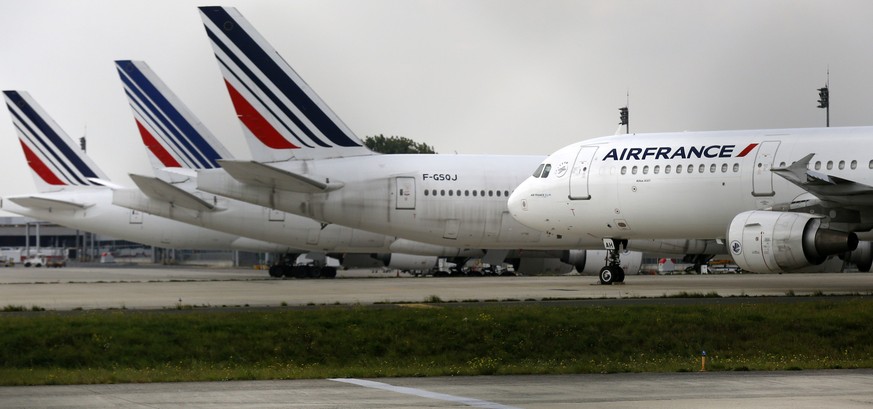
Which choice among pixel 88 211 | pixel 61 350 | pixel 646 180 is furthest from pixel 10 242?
pixel 61 350

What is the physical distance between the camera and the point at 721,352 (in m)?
19.0

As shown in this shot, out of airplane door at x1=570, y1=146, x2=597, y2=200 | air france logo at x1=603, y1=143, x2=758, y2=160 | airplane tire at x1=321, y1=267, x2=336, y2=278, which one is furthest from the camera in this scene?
airplane tire at x1=321, y1=267, x2=336, y2=278

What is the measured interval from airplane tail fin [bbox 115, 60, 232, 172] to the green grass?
99.8 ft

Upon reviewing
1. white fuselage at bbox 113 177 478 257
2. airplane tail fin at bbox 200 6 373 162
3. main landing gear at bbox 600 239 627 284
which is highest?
airplane tail fin at bbox 200 6 373 162

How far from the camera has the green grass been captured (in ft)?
57.1

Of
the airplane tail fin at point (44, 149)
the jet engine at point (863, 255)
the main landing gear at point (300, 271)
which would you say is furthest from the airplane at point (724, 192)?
the airplane tail fin at point (44, 149)

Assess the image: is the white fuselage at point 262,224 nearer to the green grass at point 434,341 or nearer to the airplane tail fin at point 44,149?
the airplane tail fin at point 44,149

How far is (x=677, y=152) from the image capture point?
110ft

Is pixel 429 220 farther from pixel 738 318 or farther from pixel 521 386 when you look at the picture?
pixel 521 386

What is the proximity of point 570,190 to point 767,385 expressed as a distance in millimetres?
21612

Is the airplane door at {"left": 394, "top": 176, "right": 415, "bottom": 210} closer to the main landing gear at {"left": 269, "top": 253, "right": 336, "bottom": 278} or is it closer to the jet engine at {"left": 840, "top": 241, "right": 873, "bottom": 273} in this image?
the main landing gear at {"left": 269, "top": 253, "right": 336, "bottom": 278}

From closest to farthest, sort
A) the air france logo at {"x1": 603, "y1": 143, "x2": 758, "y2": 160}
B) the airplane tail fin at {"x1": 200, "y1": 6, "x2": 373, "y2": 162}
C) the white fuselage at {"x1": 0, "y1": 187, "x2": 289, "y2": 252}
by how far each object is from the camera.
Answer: the air france logo at {"x1": 603, "y1": 143, "x2": 758, "y2": 160}, the airplane tail fin at {"x1": 200, "y1": 6, "x2": 373, "y2": 162}, the white fuselage at {"x1": 0, "y1": 187, "x2": 289, "y2": 252}

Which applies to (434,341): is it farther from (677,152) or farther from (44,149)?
(44,149)

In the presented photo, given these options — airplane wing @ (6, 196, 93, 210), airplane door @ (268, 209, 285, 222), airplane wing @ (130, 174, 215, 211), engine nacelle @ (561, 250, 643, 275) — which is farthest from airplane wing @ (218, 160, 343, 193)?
airplane wing @ (6, 196, 93, 210)
